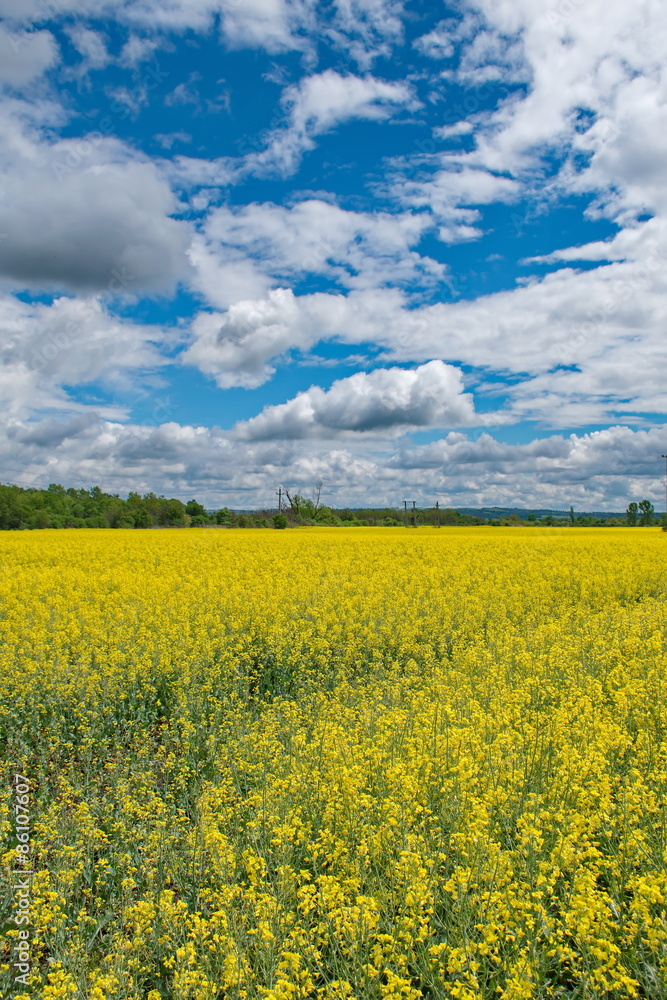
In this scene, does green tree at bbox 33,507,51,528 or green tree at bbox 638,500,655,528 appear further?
green tree at bbox 638,500,655,528

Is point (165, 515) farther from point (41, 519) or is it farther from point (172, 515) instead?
point (41, 519)

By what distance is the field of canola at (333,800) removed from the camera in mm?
2914

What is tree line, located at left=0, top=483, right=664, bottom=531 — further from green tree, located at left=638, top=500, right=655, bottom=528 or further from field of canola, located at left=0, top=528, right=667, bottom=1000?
field of canola, located at left=0, top=528, right=667, bottom=1000

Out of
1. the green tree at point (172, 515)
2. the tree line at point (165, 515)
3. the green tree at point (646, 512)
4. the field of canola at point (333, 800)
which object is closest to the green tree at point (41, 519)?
the tree line at point (165, 515)

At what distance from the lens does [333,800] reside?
429cm

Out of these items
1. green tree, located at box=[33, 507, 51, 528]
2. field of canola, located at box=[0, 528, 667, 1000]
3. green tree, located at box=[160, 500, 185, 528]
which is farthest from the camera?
green tree, located at box=[160, 500, 185, 528]

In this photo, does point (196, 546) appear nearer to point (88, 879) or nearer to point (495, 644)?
point (495, 644)

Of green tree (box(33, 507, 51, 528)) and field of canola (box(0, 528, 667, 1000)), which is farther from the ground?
green tree (box(33, 507, 51, 528))

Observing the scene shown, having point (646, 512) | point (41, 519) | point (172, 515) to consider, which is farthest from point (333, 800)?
point (646, 512)

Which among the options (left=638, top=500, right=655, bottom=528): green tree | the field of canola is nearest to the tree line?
(left=638, top=500, right=655, bottom=528): green tree

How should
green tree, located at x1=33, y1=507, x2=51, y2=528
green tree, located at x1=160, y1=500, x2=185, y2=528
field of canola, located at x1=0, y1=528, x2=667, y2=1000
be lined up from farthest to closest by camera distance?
green tree, located at x1=160, y1=500, x2=185, y2=528 < green tree, located at x1=33, y1=507, x2=51, y2=528 < field of canola, located at x1=0, y1=528, x2=667, y2=1000

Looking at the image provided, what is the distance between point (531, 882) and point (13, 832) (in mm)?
4546

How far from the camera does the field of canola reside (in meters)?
2.91

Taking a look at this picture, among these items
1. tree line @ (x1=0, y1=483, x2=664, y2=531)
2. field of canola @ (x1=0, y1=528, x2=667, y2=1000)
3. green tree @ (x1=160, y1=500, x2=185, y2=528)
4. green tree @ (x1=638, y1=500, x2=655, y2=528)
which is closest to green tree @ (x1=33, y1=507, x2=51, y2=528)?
tree line @ (x1=0, y1=483, x2=664, y2=531)
